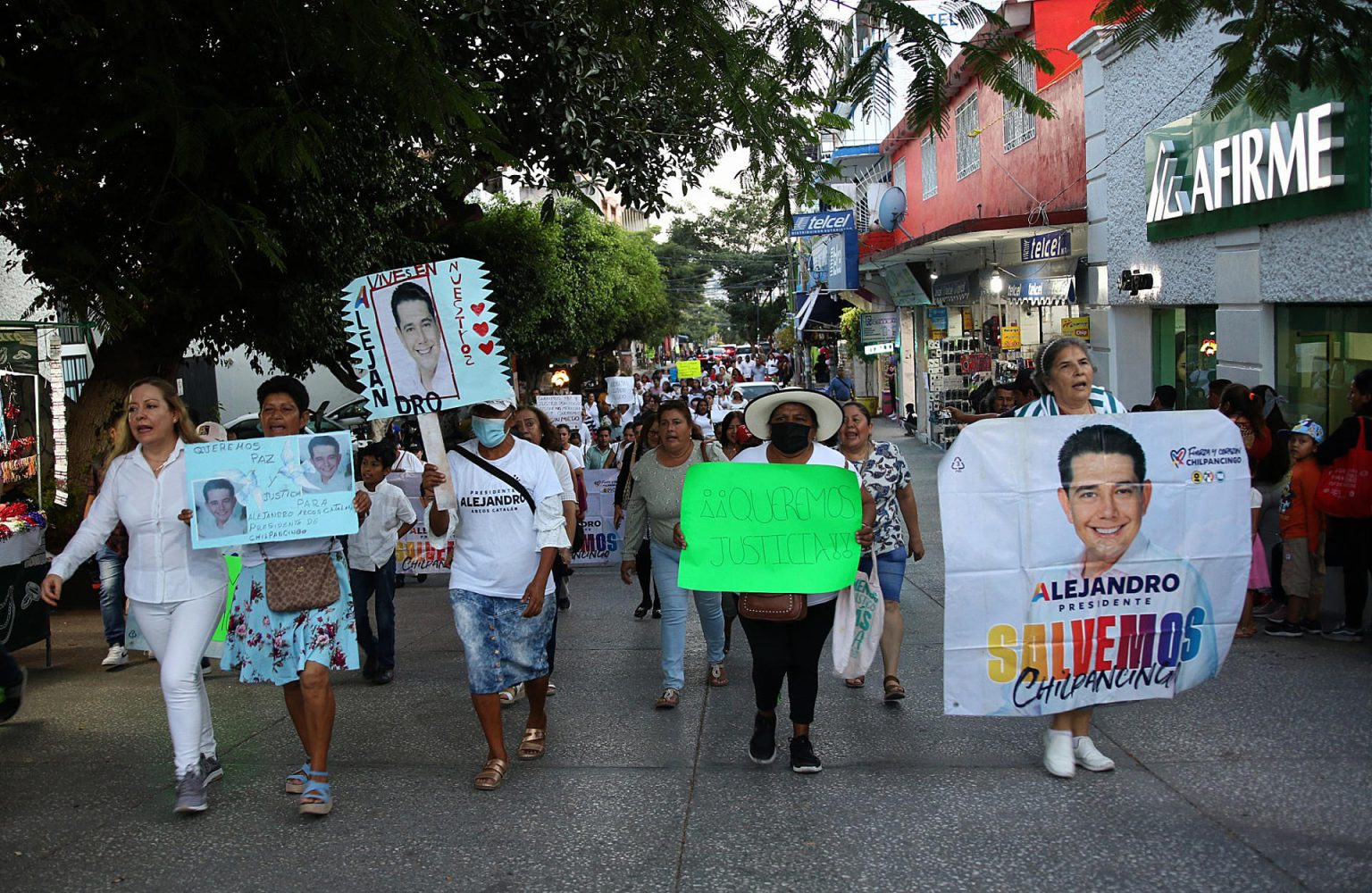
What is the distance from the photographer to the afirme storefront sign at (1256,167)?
948cm

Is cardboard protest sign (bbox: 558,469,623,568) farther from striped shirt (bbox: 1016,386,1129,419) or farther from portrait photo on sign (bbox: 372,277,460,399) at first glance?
striped shirt (bbox: 1016,386,1129,419)

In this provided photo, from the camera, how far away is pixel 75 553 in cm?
512

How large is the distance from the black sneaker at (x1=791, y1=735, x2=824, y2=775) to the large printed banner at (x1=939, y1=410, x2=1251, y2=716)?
722 millimetres

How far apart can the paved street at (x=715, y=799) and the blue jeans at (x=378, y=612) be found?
38 centimetres

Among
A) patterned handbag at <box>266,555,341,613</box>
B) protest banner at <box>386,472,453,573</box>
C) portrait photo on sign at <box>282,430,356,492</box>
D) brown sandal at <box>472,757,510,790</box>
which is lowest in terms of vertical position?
brown sandal at <box>472,757,510,790</box>

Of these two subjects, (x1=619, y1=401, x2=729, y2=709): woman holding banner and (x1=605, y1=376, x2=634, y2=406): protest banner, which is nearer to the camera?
(x1=619, y1=401, x2=729, y2=709): woman holding banner

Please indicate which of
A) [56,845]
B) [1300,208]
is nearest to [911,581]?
[1300,208]

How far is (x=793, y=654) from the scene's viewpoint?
5.49 metres

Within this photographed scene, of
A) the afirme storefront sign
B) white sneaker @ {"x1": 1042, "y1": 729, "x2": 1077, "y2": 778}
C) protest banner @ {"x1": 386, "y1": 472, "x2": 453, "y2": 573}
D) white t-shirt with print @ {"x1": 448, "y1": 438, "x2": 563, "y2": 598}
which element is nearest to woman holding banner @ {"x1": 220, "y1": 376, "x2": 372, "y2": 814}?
white t-shirt with print @ {"x1": 448, "y1": 438, "x2": 563, "y2": 598}

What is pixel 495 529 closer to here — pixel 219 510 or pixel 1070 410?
pixel 219 510

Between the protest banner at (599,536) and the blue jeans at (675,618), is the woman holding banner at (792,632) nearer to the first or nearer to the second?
the blue jeans at (675,618)

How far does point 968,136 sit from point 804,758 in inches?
767

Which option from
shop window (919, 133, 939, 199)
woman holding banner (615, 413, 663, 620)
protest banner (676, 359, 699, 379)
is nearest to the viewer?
woman holding banner (615, 413, 663, 620)

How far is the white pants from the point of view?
5.13 metres
